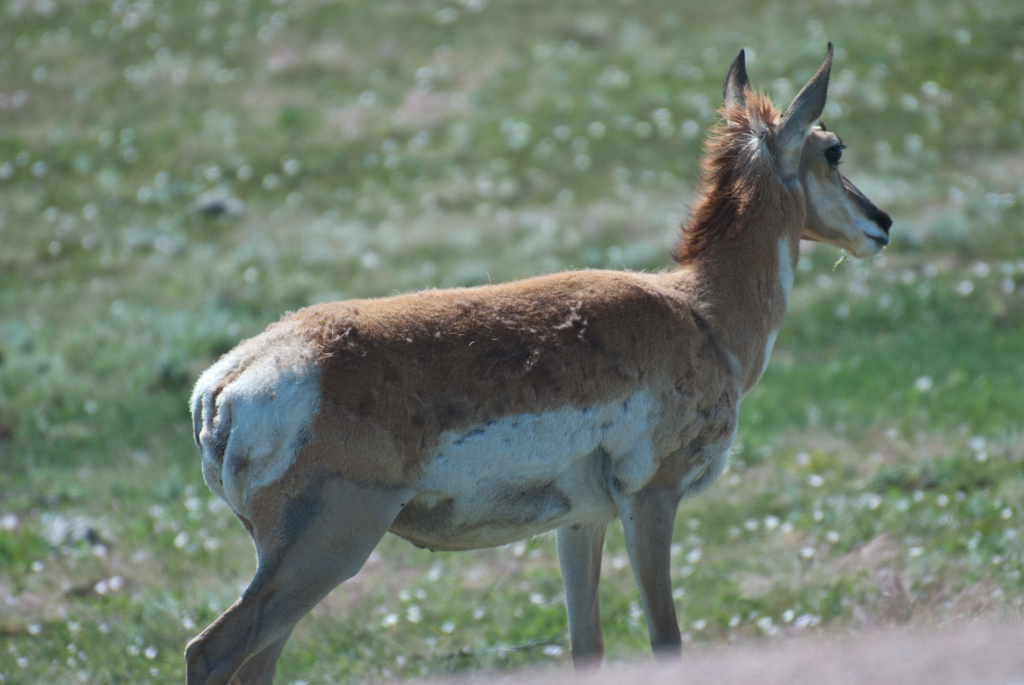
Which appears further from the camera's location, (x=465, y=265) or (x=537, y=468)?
(x=465, y=265)

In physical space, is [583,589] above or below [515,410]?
below

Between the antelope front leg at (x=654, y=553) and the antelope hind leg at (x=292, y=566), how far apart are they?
1272 mm

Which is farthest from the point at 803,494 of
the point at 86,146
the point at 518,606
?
the point at 86,146

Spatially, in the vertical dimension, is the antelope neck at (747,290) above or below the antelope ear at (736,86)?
below

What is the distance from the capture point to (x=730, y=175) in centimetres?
563

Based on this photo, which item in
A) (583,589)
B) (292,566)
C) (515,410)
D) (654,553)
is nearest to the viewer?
(292,566)

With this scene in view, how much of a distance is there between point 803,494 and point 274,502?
5.12m

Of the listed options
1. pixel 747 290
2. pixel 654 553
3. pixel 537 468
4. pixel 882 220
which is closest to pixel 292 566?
pixel 537 468

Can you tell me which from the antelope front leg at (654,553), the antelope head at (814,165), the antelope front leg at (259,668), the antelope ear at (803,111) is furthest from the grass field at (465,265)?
the antelope ear at (803,111)

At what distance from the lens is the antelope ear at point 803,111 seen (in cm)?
536

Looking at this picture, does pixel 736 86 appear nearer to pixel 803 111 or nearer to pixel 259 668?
pixel 803 111

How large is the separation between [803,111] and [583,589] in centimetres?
285

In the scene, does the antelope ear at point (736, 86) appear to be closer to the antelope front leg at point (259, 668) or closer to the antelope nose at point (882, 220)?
the antelope nose at point (882, 220)

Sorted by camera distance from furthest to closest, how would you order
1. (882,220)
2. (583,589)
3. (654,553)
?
(882,220) → (583,589) → (654,553)
